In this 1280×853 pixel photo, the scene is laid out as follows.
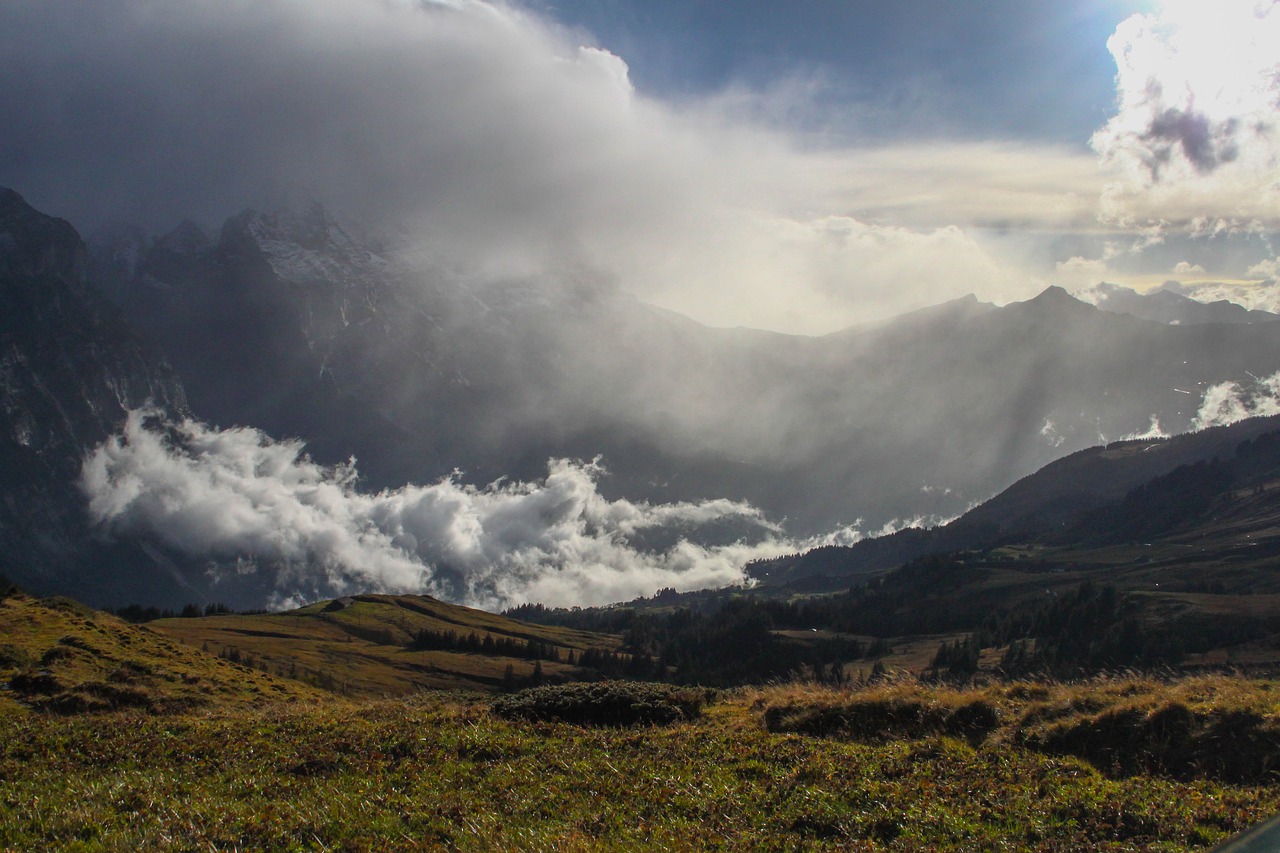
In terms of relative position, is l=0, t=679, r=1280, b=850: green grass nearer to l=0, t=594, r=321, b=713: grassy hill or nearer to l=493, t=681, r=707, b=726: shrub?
l=493, t=681, r=707, b=726: shrub

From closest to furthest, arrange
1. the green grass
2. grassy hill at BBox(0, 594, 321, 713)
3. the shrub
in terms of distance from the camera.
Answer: the green grass → the shrub → grassy hill at BBox(0, 594, 321, 713)

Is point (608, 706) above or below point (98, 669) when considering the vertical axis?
below

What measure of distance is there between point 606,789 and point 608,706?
34.4 feet

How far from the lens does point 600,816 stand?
1669 centimetres

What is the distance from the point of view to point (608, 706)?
96.2 ft

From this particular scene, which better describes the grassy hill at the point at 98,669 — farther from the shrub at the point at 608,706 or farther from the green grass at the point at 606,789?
the shrub at the point at 608,706

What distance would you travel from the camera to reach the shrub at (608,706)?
28656 millimetres

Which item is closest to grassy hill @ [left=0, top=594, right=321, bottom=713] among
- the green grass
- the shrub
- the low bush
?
the green grass

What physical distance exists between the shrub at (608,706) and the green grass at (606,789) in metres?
1.70

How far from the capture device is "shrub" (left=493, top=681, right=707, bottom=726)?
28656mm

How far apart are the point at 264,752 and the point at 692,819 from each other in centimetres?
1395

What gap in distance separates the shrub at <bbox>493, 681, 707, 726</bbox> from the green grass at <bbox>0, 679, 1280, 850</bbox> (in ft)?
5.56

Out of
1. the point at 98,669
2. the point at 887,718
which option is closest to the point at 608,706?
the point at 887,718

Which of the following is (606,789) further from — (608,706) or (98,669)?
(98,669)
